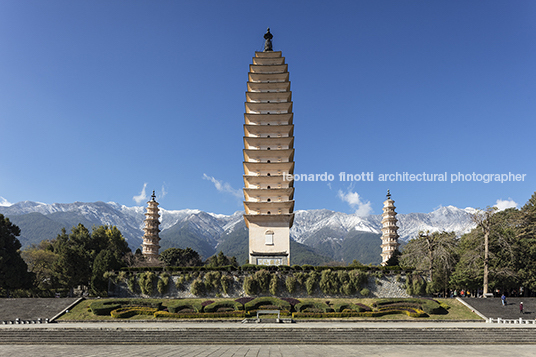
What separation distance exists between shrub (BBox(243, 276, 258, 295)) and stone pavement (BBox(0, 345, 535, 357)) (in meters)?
12.5

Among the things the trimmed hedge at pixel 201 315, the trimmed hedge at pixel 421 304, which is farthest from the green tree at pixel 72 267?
the trimmed hedge at pixel 421 304

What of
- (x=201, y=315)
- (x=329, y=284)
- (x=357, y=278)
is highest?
(x=357, y=278)

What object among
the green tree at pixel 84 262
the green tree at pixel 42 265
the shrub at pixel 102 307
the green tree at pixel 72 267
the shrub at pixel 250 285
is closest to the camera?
the shrub at pixel 102 307

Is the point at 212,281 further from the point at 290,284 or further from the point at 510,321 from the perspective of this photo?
the point at 510,321

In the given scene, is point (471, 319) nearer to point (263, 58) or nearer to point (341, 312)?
point (341, 312)

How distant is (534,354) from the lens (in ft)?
53.3

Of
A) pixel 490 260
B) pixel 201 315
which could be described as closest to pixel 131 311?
pixel 201 315

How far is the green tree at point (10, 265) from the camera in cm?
3638

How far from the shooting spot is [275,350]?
17.1 m

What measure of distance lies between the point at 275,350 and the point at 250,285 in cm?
1456

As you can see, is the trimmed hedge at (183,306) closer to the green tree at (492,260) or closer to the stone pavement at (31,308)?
the stone pavement at (31,308)

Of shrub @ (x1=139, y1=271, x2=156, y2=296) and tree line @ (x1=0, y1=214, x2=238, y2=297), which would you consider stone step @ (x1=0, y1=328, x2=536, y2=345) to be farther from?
tree line @ (x1=0, y1=214, x2=238, y2=297)

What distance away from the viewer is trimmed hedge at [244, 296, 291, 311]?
28.0 m

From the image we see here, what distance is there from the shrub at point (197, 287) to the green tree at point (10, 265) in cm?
2143
